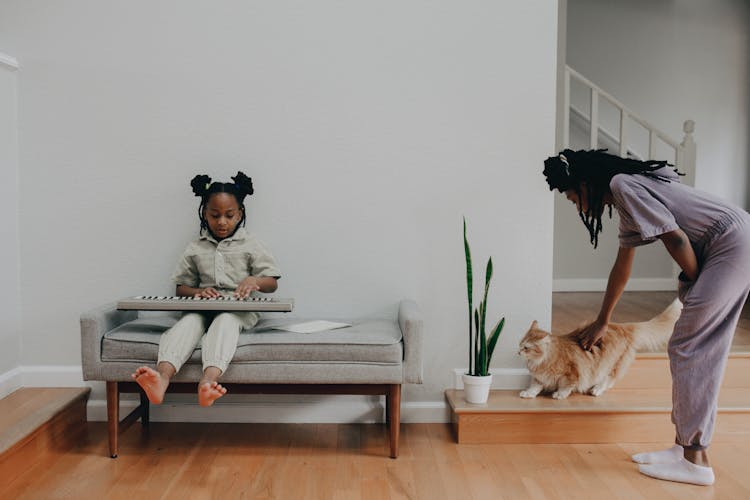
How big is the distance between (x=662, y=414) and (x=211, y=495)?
1.88 metres

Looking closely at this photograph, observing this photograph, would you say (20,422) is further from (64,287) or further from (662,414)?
(662,414)

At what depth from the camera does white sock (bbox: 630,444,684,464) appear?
2.44m

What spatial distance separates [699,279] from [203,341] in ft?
6.09

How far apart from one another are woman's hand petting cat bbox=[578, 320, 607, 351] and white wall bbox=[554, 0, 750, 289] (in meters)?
3.81

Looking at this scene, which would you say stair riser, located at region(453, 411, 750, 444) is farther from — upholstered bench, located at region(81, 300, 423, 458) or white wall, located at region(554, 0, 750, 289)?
white wall, located at region(554, 0, 750, 289)

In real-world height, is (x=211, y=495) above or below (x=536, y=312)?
below

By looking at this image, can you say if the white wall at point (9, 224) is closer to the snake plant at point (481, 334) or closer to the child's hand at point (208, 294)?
the child's hand at point (208, 294)

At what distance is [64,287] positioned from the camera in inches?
119

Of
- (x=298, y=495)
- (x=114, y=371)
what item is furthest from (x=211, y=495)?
(x=114, y=371)

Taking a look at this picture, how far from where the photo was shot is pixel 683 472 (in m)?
2.32

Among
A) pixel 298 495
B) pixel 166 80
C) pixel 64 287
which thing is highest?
pixel 166 80

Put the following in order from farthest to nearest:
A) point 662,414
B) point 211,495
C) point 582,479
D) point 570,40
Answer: point 570,40 < point 662,414 < point 582,479 < point 211,495

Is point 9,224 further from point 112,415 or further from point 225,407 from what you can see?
point 225,407

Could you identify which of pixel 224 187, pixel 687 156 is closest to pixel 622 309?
pixel 687 156
